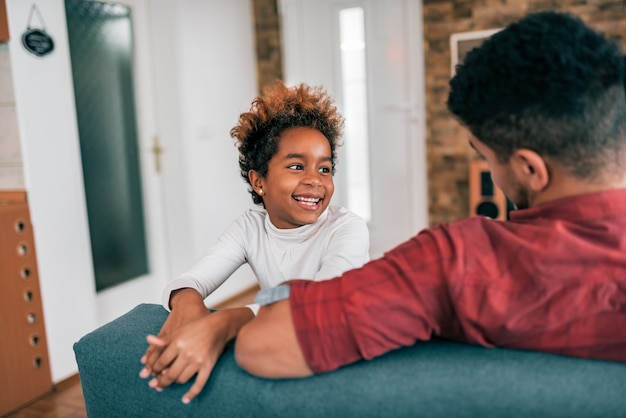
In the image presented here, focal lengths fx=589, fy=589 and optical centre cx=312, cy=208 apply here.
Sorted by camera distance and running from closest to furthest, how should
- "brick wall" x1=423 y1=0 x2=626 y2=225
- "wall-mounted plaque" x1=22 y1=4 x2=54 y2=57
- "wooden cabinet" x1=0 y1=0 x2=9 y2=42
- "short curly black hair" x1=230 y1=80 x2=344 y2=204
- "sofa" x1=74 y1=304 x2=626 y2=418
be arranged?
"sofa" x1=74 y1=304 x2=626 y2=418 → "short curly black hair" x1=230 y1=80 x2=344 y2=204 → "wooden cabinet" x1=0 y1=0 x2=9 y2=42 → "wall-mounted plaque" x1=22 y1=4 x2=54 y2=57 → "brick wall" x1=423 y1=0 x2=626 y2=225

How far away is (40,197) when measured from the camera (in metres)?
2.71

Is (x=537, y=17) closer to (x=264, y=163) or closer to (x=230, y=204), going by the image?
(x=264, y=163)

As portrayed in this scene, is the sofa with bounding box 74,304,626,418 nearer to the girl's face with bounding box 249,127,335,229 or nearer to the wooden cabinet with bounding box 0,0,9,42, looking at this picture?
the girl's face with bounding box 249,127,335,229

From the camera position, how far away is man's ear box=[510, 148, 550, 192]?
0.80 m

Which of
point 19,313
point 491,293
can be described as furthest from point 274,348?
point 19,313

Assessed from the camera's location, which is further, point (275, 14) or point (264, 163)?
point (275, 14)

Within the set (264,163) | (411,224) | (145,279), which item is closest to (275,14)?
(411,224)

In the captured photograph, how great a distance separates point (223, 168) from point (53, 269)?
152cm

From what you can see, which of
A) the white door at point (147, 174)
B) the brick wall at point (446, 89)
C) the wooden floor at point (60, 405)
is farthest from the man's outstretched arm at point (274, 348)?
the brick wall at point (446, 89)

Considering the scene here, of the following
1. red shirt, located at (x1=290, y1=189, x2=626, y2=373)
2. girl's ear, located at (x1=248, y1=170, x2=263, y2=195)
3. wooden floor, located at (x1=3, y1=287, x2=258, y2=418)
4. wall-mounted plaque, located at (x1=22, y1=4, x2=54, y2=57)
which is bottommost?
wooden floor, located at (x1=3, y1=287, x2=258, y2=418)

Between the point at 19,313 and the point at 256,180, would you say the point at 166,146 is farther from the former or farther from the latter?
the point at 256,180

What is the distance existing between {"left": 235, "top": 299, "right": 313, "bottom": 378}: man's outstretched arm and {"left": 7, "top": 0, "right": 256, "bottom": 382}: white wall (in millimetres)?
2230

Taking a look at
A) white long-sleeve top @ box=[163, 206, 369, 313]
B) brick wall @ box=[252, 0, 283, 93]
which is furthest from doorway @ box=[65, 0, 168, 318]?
white long-sleeve top @ box=[163, 206, 369, 313]

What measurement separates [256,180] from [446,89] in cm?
267
